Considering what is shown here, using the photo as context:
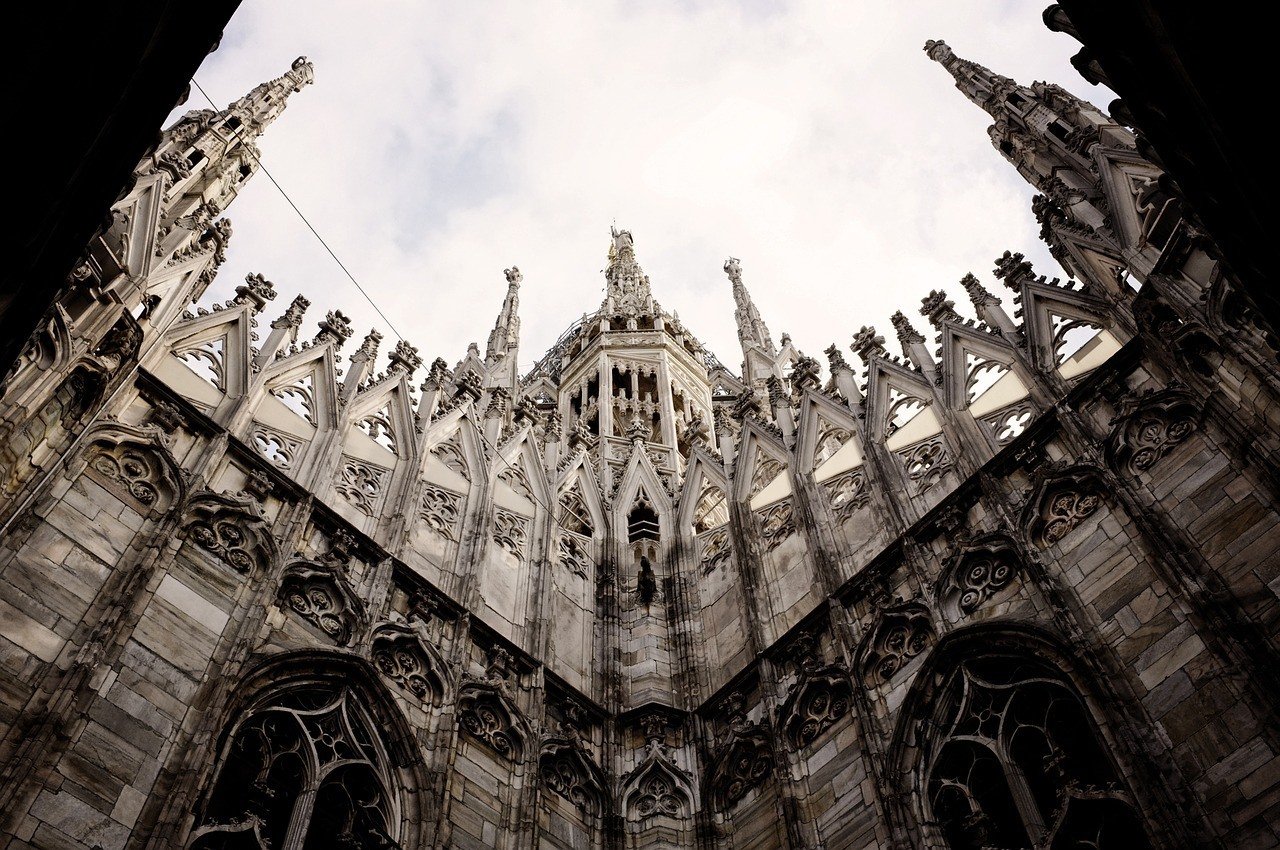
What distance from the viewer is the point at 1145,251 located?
12781mm

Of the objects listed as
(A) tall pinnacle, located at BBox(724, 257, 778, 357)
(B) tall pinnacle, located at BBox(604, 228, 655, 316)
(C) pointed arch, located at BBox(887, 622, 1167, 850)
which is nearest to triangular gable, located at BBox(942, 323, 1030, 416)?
(C) pointed arch, located at BBox(887, 622, 1167, 850)

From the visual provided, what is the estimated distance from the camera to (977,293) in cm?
1623

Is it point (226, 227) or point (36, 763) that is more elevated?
point (226, 227)

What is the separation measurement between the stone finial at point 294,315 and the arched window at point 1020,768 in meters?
10.0

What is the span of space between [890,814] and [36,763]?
24.3ft

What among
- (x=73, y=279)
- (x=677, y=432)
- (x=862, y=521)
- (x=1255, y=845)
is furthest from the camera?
(x=677, y=432)

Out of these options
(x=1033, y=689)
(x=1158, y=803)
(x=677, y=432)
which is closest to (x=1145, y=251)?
(x=1033, y=689)

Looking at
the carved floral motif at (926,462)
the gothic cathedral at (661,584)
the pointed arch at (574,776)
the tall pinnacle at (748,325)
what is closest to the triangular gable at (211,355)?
the gothic cathedral at (661,584)

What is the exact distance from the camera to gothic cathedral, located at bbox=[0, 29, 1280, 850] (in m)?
9.53

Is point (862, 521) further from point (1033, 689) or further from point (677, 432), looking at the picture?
point (677, 432)

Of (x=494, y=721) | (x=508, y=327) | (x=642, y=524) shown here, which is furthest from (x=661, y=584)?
(x=508, y=327)

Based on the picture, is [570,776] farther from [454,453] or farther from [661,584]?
[454,453]

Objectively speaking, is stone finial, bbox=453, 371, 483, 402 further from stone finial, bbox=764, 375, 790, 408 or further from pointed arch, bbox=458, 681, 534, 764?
pointed arch, bbox=458, 681, 534, 764

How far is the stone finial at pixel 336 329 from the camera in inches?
648
